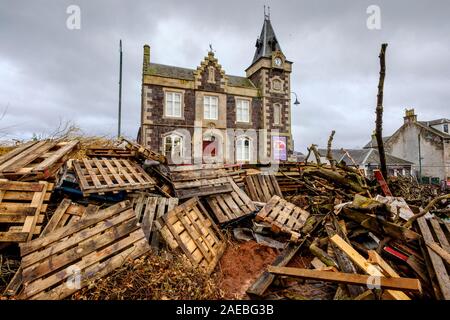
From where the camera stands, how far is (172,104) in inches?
587

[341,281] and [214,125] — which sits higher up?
[214,125]

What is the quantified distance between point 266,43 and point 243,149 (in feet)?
28.4

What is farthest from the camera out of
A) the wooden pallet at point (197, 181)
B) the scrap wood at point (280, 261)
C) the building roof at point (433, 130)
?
the building roof at point (433, 130)

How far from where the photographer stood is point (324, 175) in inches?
236

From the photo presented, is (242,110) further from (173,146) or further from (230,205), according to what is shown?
(230,205)

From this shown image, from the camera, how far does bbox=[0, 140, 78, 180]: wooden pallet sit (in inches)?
156

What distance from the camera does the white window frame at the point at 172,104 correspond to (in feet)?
48.4

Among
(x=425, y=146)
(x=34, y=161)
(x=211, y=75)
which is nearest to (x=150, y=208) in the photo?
(x=34, y=161)

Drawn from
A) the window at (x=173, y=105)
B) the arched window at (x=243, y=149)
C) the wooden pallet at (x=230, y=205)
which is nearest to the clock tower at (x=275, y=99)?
the arched window at (x=243, y=149)

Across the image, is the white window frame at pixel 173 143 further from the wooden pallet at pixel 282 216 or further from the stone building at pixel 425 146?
the stone building at pixel 425 146

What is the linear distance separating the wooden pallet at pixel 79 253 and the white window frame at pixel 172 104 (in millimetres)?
11855
